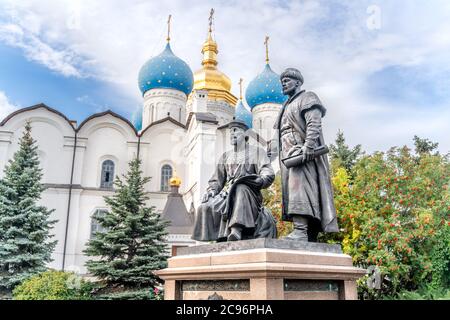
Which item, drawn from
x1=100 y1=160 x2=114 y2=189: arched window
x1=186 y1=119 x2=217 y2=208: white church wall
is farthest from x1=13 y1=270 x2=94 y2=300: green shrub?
x1=100 y1=160 x2=114 y2=189: arched window

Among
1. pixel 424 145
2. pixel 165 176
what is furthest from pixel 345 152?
pixel 165 176

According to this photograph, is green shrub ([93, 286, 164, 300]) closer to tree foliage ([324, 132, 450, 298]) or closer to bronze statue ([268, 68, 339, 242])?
tree foliage ([324, 132, 450, 298])

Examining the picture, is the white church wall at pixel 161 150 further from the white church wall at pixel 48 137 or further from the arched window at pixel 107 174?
the white church wall at pixel 48 137

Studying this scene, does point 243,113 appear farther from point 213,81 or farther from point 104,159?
point 104,159

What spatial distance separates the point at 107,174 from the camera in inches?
974

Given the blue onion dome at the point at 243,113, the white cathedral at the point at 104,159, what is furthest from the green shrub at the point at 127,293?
the blue onion dome at the point at 243,113

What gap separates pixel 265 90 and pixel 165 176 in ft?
32.7

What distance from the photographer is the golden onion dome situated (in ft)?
104

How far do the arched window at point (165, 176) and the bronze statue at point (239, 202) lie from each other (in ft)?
65.2

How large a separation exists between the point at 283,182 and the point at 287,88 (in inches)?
46.4

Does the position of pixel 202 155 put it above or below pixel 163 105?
below

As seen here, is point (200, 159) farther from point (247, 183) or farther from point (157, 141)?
point (247, 183)

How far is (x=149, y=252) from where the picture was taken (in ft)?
49.4

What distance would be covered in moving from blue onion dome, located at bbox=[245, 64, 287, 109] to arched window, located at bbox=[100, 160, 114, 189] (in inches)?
449
